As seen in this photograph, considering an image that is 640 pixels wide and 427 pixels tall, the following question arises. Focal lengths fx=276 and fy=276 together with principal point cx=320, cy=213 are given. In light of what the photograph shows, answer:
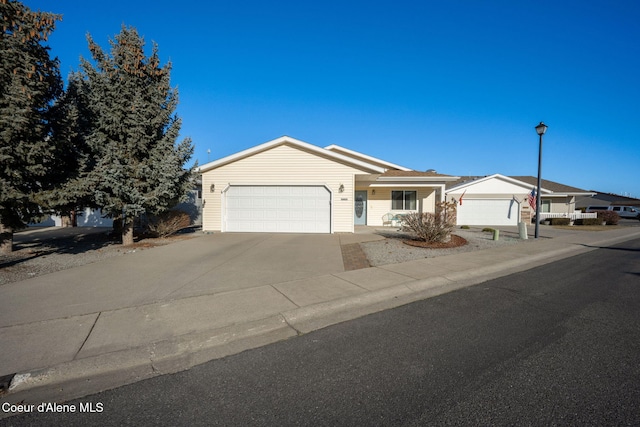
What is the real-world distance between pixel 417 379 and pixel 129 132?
10943 millimetres

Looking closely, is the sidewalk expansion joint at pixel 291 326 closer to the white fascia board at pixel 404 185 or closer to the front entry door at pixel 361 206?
the white fascia board at pixel 404 185

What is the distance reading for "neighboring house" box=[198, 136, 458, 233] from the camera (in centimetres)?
1404

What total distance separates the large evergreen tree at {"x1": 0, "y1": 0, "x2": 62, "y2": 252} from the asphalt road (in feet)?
22.1

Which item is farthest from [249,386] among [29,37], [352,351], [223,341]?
[29,37]

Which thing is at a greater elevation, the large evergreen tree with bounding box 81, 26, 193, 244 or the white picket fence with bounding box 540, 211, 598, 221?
the large evergreen tree with bounding box 81, 26, 193, 244

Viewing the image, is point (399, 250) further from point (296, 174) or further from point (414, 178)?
point (414, 178)

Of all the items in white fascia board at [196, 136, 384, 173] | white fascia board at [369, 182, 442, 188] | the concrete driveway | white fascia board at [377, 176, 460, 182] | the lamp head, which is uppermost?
the lamp head

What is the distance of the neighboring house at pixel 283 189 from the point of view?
46.1 feet

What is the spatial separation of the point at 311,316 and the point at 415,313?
1633 mm

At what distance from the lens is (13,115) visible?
6141 millimetres

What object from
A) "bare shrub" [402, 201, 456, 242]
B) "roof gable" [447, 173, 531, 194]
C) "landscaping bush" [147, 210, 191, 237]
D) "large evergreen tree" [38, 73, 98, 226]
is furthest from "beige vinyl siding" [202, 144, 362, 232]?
"roof gable" [447, 173, 531, 194]

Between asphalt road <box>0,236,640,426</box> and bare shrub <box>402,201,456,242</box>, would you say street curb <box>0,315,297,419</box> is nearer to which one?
asphalt road <box>0,236,640,426</box>

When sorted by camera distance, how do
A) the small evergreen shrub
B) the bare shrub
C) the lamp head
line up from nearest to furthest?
the bare shrub
the lamp head
the small evergreen shrub

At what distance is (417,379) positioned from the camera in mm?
2682
